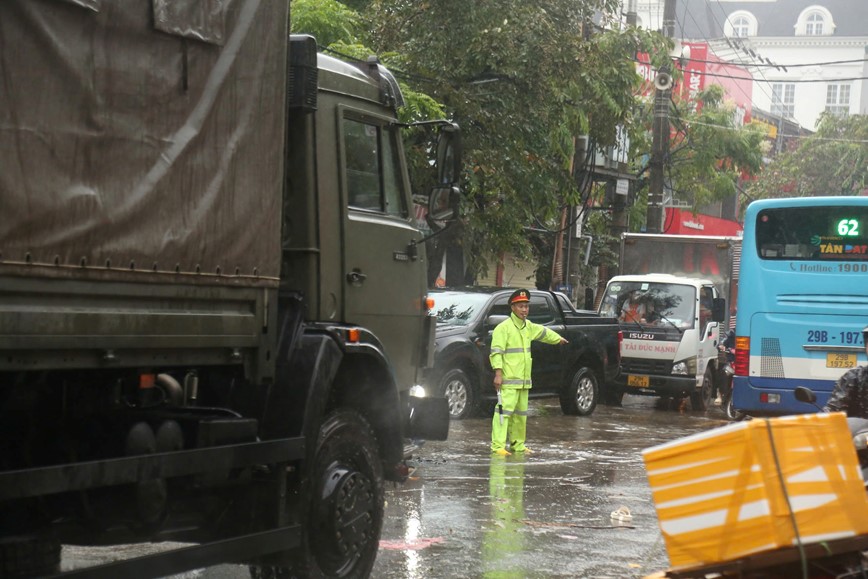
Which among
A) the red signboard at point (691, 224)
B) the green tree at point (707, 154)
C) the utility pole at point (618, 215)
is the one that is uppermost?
the green tree at point (707, 154)

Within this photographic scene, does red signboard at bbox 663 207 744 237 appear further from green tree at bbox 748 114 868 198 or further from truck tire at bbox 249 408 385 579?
truck tire at bbox 249 408 385 579

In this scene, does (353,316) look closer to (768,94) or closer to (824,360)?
(824,360)

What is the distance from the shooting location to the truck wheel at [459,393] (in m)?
15.9

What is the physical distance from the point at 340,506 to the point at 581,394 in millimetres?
12418

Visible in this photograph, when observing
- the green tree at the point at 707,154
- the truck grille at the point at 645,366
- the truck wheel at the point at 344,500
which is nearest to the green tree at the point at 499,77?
the truck grille at the point at 645,366

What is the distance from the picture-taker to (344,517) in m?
6.48

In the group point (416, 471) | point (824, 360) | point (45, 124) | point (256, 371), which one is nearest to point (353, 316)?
point (256, 371)

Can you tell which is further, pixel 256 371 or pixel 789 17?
pixel 789 17

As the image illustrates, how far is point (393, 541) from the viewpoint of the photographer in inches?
331

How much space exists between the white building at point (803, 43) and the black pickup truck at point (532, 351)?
73154 mm

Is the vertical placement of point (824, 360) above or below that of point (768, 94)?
A: below

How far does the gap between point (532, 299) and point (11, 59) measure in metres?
14.0

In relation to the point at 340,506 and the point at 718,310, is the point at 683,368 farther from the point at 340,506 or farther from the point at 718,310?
the point at 340,506

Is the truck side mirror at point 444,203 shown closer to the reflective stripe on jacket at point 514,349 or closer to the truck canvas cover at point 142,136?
the truck canvas cover at point 142,136
